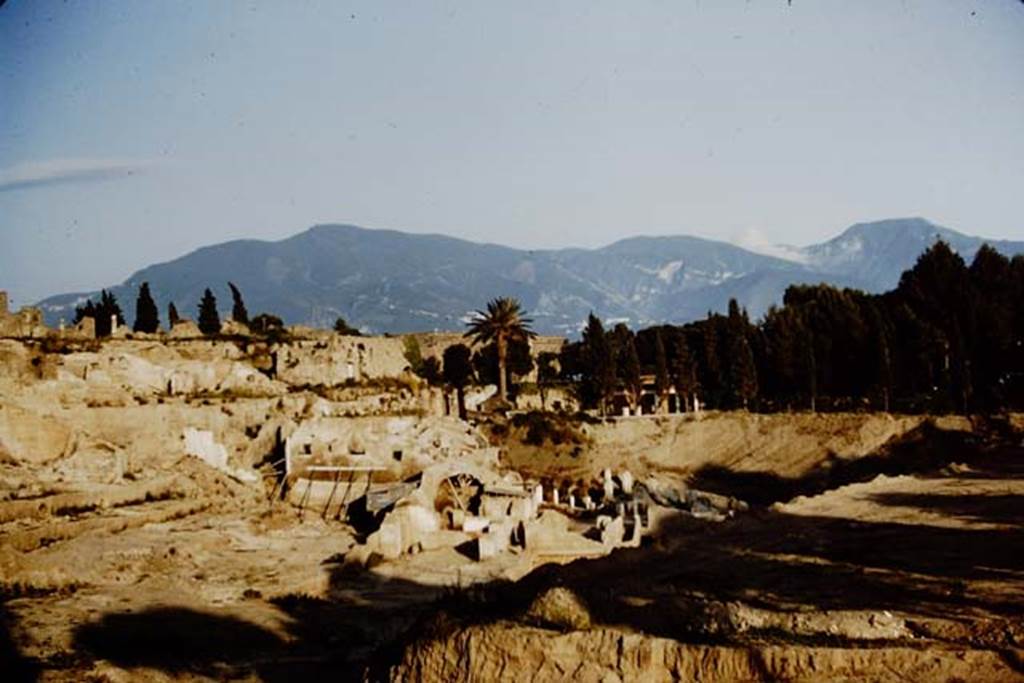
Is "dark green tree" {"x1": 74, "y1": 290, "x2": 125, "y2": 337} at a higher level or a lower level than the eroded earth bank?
higher

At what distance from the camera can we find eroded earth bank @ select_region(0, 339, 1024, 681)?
37.3ft

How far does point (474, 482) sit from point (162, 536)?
10.6 m

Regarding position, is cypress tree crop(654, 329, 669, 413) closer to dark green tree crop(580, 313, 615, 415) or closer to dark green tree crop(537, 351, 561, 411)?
dark green tree crop(580, 313, 615, 415)

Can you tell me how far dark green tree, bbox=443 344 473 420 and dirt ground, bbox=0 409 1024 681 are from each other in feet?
83.7

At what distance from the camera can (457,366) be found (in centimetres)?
Answer: 5906

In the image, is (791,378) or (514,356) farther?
(514,356)

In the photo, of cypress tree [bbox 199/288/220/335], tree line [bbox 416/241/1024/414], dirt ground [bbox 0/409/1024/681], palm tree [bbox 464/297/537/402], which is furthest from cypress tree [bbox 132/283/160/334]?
dirt ground [bbox 0/409/1024/681]

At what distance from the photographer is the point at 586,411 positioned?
5481cm

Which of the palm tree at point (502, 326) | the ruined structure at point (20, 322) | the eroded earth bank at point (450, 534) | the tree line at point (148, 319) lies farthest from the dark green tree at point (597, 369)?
the ruined structure at point (20, 322)

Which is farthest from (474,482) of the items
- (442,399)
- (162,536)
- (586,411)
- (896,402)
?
(896,402)

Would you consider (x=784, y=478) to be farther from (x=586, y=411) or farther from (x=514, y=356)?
(x=514, y=356)

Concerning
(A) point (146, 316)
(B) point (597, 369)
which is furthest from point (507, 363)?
(A) point (146, 316)

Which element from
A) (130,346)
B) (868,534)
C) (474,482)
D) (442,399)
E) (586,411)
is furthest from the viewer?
(586,411)

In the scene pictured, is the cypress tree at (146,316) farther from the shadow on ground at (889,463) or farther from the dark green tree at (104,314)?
the shadow on ground at (889,463)
